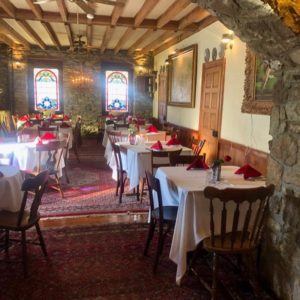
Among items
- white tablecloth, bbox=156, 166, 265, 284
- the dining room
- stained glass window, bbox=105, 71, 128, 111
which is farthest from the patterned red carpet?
stained glass window, bbox=105, 71, 128, 111

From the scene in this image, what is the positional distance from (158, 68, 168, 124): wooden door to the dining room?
0.45 ft

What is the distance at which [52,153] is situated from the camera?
466 centimetres

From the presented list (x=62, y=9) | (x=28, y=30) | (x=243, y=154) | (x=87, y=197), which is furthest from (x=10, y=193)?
(x=28, y=30)

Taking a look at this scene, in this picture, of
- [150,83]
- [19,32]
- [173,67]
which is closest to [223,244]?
[173,67]

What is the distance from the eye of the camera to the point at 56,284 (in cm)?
244

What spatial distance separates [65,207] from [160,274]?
1960 millimetres

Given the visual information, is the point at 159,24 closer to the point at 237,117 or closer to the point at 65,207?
the point at 237,117

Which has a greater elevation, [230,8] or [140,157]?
[230,8]

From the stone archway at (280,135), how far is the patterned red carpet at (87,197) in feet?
6.83

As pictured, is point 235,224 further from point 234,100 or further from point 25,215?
point 234,100

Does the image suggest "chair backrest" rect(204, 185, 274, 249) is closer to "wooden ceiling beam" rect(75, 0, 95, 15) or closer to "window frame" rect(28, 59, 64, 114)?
"wooden ceiling beam" rect(75, 0, 95, 15)

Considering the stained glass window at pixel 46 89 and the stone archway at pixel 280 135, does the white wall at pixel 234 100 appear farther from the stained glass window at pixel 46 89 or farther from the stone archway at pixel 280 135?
the stained glass window at pixel 46 89

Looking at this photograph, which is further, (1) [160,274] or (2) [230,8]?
(1) [160,274]

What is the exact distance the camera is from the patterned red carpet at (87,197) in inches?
160
